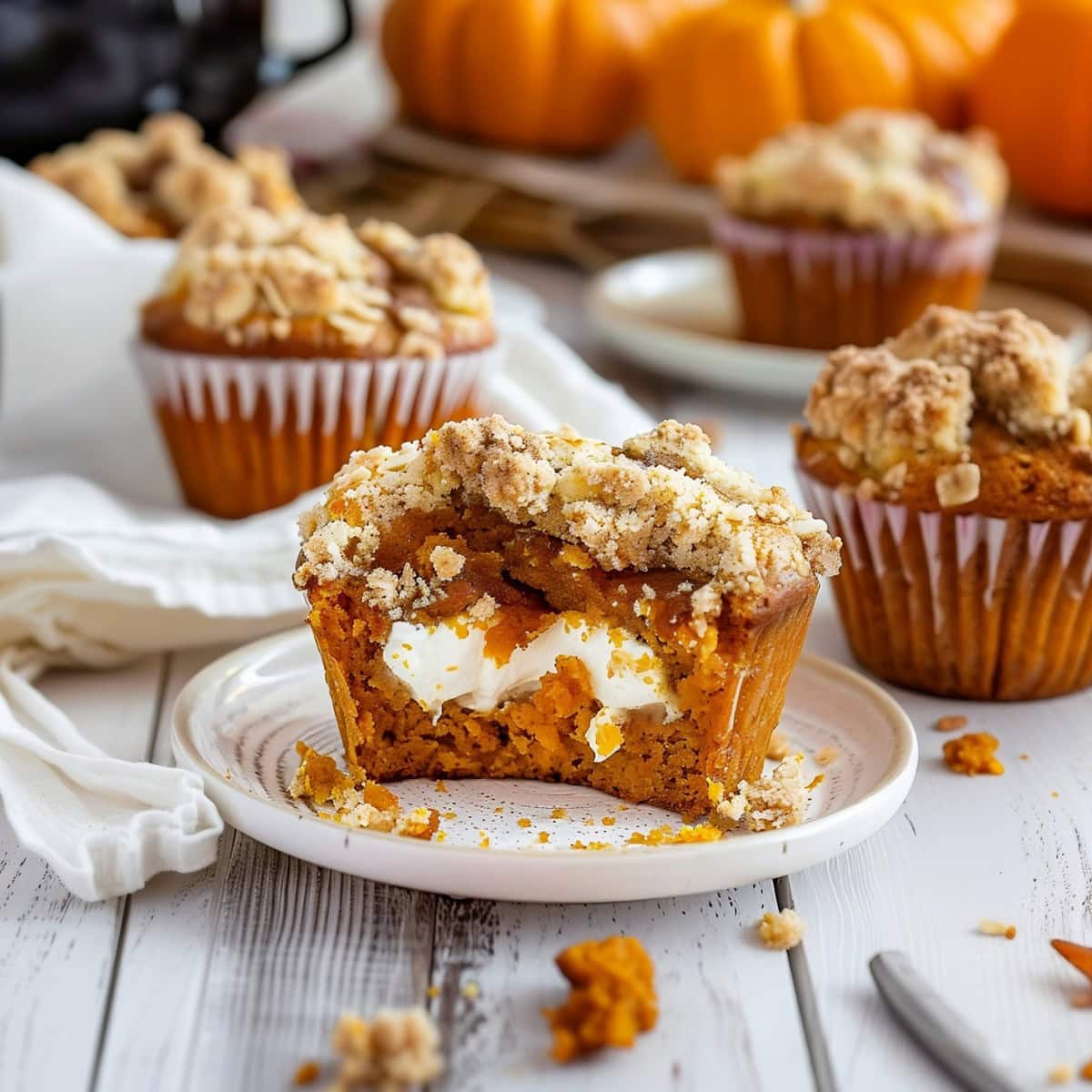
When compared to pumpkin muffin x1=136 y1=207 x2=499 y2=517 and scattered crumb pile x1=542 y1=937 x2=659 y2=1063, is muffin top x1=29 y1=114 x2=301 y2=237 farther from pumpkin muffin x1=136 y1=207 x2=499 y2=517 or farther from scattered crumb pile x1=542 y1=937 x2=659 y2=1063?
scattered crumb pile x1=542 y1=937 x2=659 y2=1063

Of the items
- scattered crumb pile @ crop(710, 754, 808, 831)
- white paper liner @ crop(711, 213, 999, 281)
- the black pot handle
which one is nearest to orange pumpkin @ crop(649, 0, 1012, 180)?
white paper liner @ crop(711, 213, 999, 281)

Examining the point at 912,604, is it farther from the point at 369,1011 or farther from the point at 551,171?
the point at 551,171

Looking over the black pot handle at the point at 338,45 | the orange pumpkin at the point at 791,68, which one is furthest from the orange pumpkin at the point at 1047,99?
the black pot handle at the point at 338,45

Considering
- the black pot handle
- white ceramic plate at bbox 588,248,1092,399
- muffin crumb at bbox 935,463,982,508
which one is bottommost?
white ceramic plate at bbox 588,248,1092,399

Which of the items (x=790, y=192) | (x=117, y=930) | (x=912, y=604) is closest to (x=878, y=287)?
(x=790, y=192)

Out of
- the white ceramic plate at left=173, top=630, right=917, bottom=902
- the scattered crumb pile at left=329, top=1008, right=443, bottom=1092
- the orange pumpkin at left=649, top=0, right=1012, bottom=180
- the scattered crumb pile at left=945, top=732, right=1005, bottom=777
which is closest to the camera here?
the scattered crumb pile at left=329, top=1008, right=443, bottom=1092

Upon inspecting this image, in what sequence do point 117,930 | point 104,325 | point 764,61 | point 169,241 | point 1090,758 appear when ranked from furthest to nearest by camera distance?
point 764,61 < point 169,241 < point 104,325 < point 1090,758 < point 117,930

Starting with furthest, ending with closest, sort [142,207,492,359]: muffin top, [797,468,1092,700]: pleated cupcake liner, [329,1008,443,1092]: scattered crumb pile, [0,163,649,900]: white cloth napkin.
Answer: [142,207,492,359]: muffin top, [797,468,1092,700]: pleated cupcake liner, [0,163,649,900]: white cloth napkin, [329,1008,443,1092]: scattered crumb pile
